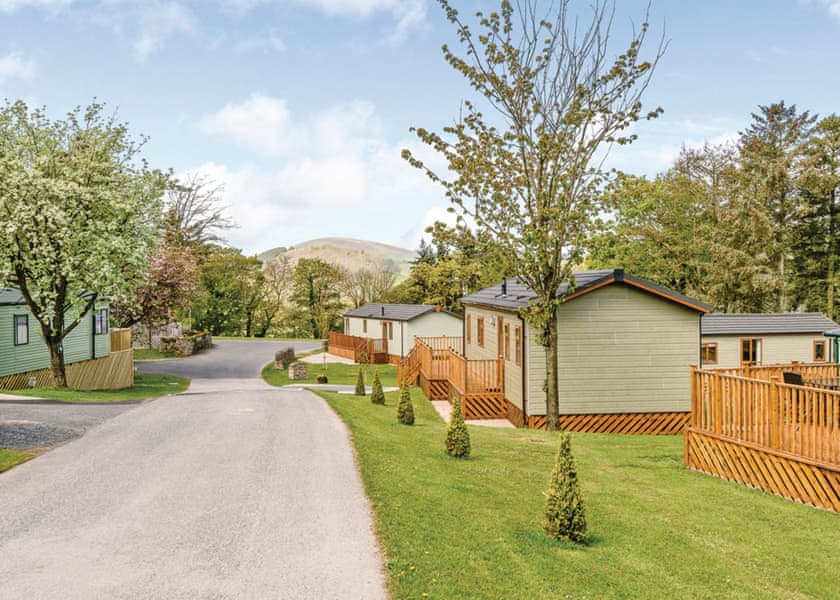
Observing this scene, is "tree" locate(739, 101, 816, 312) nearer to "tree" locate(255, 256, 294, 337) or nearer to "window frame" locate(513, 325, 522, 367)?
"window frame" locate(513, 325, 522, 367)

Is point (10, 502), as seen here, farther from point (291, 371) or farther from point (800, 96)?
point (800, 96)

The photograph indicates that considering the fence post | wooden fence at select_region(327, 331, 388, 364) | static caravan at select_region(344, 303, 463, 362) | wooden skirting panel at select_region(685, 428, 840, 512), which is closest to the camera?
wooden skirting panel at select_region(685, 428, 840, 512)

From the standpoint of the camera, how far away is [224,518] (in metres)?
8.11

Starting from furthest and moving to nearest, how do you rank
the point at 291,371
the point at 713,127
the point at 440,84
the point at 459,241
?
the point at 713,127 → the point at 291,371 → the point at 440,84 → the point at 459,241

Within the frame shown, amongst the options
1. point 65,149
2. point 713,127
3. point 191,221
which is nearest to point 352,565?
point 65,149

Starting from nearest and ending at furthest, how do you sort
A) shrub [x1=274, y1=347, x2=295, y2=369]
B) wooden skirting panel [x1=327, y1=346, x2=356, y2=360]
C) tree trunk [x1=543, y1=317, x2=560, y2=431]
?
tree trunk [x1=543, y1=317, x2=560, y2=431], shrub [x1=274, y1=347, x2=295, y2=369], wooden skirting panel [x1=327, y1=346, x2=356, y2=360]

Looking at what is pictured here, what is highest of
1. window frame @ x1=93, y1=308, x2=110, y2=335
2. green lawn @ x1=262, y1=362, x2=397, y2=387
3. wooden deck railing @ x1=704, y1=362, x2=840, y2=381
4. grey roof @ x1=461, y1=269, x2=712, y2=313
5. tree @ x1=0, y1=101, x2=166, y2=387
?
tree @ x1=0, y1=101, x2=166, y2=387

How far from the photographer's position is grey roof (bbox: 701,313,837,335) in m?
29.1

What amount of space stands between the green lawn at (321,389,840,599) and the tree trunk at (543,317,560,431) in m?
4.08

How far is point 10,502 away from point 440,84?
51.0 feet

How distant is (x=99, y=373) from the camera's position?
31625 millimetres

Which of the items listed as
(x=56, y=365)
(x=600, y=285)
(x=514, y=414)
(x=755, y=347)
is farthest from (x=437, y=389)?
(x=755, y=347)

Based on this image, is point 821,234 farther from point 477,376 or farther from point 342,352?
point 477,376

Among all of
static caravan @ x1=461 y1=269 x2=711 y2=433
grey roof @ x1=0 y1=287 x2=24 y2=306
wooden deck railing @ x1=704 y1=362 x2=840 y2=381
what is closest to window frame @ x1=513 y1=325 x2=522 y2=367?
static caravan @ x1=461 y1=269 x2=711 y2=433
